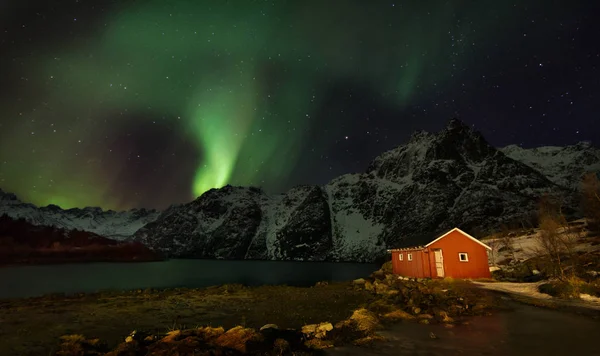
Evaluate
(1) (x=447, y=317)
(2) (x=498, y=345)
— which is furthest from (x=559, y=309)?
(2) (x=498, y=345)

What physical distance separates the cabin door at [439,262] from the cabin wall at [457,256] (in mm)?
366

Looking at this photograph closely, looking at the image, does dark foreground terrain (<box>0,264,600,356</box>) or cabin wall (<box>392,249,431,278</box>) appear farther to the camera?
cabin wall (<box>392,249,431,278</box>)

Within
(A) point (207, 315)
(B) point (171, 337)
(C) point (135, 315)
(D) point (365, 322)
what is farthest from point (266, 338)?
(C) point (135, 315)

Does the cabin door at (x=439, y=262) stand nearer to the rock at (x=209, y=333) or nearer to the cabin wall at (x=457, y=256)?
the cabin wall at (x=457, y=256)

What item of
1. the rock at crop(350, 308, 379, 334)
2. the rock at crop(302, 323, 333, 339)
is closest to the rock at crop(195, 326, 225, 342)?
the rock at crop(302, 323, 333, 339)

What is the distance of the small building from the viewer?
1745 inches

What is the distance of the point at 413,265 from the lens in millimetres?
50125

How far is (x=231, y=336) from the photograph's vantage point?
49.3ft

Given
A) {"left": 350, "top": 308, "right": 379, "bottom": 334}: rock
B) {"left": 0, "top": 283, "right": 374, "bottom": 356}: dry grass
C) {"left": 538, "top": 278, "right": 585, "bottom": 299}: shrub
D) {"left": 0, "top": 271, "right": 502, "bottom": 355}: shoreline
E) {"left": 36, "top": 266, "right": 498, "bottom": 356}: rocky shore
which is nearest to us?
{"left": 36, "top": 266, "right": 498, "bottom": 356}: rocky shore

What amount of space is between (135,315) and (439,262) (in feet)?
118

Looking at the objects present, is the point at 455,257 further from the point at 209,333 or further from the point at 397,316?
the point at 209,333

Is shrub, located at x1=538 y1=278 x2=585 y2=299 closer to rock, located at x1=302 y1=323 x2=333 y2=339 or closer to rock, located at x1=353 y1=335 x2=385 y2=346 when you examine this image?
rock, located at x1=353 y1=335 x2=385 y2=346

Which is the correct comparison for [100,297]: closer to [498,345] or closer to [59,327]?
[59,327]

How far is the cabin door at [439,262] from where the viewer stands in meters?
44.6
